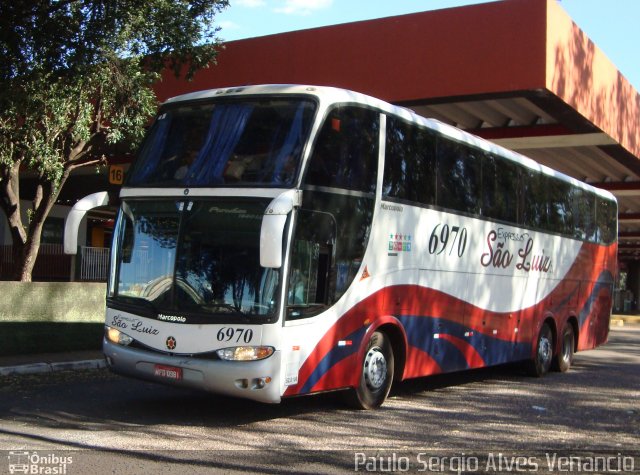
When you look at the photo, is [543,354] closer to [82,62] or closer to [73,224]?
[73,224]

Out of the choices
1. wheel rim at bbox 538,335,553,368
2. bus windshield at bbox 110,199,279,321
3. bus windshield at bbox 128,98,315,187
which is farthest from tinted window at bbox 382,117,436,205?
wheel rim at bbox 538,335,553,368

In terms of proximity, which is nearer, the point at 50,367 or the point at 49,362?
the point at 50,367

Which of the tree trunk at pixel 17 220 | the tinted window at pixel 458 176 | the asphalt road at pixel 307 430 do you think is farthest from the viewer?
the tree trunk at pixel 17 220

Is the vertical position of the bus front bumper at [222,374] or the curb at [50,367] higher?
the bus front bumper at [222,374]

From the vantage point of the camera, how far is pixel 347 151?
26.7 ft

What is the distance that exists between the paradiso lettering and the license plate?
17.3 feet

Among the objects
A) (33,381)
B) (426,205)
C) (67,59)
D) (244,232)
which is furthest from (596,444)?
(67,59)

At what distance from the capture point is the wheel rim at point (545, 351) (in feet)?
43.5

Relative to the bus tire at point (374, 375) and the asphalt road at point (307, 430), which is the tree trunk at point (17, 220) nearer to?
the asphalt road at point (307, 430)

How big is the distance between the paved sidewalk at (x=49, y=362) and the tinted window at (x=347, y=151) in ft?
18.9

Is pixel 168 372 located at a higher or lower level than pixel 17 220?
lower

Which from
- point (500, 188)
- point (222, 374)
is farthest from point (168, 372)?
point (500, 188)

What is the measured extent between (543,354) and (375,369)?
5701mm

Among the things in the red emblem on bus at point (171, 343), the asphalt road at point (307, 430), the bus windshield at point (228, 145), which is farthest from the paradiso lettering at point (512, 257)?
the red emblem on bus at point (171, 343)
